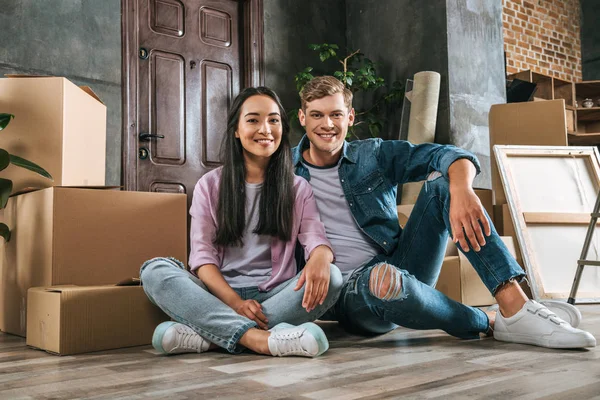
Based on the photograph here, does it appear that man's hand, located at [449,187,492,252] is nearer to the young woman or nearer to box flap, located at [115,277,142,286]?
the young woman

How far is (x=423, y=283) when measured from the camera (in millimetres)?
1544

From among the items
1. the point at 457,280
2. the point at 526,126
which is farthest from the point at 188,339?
the point at 526,126

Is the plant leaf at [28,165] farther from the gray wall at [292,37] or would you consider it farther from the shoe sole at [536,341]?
the gray wall at [292,37]

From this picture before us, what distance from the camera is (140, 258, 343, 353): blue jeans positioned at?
1.42m

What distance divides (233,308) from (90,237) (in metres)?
0.61

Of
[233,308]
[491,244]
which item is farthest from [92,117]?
[491,244]

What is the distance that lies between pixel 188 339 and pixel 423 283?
2.10 feet

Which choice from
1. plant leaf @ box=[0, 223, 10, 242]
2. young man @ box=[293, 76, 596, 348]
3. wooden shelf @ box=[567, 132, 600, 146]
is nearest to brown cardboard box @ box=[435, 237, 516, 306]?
young man @ box=[293, 76, 596, 348]

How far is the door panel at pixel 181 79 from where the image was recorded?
11.3 feet

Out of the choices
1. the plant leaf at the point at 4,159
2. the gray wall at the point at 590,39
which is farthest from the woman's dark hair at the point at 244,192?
the gray wall at the point at 590,39

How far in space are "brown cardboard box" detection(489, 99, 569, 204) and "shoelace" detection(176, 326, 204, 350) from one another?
2.17 metres

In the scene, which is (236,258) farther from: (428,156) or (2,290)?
(2,290)

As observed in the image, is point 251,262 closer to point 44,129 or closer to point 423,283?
point 423,283

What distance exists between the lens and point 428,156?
5.44 feet
